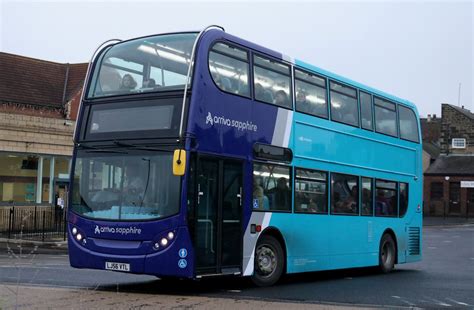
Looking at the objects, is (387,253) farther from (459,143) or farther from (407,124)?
(459,143)

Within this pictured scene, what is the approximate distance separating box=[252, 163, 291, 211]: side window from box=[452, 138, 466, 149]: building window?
56.9m

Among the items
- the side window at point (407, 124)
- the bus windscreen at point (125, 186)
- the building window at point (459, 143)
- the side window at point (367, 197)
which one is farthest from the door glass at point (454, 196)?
the bus windscreen at point (125, 186)

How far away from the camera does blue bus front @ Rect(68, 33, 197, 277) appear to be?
9.80m

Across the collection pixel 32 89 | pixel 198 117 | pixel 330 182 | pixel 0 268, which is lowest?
pixel 0 268

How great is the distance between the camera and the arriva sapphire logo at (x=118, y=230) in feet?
32.6

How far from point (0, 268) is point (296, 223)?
7.10 m

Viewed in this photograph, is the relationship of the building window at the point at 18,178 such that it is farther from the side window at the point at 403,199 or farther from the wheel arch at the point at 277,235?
the wheel arch at the point at 277,235

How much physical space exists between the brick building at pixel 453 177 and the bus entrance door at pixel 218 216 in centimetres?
4844

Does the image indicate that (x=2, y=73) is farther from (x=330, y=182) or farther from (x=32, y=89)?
(x=330, y=182)

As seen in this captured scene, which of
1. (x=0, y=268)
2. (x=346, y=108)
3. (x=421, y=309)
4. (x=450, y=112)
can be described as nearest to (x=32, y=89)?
(x=0, y=268)

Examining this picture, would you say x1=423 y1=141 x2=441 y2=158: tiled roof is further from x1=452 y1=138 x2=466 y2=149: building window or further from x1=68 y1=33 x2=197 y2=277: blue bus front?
x1=68 y1=33 x2=197 y2=277: blue bus front

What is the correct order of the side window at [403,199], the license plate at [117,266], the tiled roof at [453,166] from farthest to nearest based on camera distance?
the tiled roof at [453,166] < the side window at [403,199] < the license plate at [117,266]

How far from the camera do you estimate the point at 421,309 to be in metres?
9.48

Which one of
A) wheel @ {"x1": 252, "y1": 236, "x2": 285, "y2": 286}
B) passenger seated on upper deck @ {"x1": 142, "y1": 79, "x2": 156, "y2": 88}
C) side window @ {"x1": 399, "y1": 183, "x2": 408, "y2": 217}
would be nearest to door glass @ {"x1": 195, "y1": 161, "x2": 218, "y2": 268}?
wheel @ {"x1": 252, "y1": 236, "x2": 285, "y2": 286}
